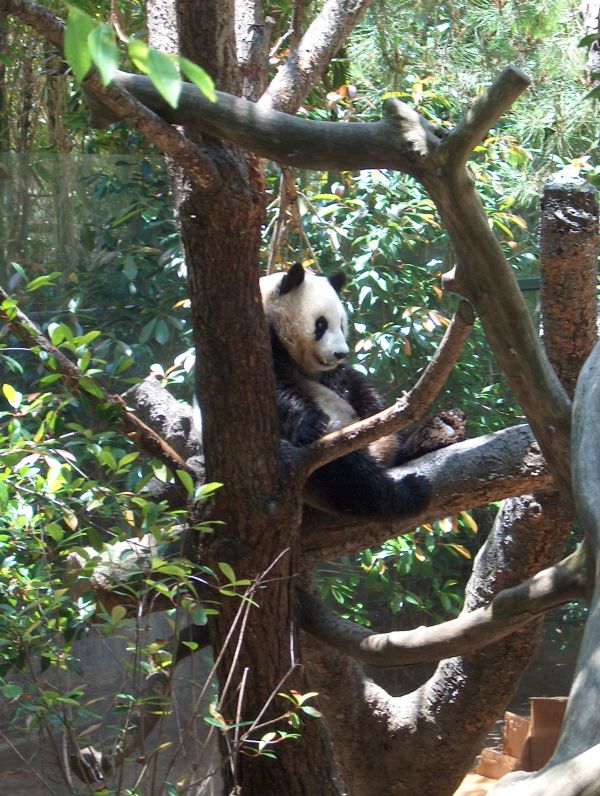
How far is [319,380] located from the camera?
350 cm

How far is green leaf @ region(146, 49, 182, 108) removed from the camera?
0.63m

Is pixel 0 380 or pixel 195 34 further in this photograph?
pixel 0 380

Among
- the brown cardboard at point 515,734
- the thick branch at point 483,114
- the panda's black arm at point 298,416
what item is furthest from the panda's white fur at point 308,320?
the brown cardboard at point 515,734

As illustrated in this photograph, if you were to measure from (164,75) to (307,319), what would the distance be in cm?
267

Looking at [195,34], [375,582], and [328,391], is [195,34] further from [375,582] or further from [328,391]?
[375,582]

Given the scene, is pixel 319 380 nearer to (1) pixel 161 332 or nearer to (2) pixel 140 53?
(1) pixel 161 332

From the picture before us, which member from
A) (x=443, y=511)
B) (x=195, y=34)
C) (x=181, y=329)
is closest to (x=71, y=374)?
(x=195, y=34)

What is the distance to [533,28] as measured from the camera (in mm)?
3912

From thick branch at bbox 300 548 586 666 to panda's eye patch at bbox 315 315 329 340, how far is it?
1.00 meters

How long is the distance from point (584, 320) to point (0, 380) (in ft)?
8.48

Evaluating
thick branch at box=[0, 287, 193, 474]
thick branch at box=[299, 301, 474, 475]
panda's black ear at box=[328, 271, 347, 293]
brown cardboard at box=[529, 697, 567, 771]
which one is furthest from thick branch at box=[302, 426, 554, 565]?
brown cardboard at box=[529, 697, 567, 771]

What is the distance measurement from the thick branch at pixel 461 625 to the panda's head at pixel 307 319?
952 mm

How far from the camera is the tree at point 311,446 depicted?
6.00 ft

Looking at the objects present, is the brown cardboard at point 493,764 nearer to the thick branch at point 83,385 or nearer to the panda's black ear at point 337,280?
the panda's black ear at point 337,280
